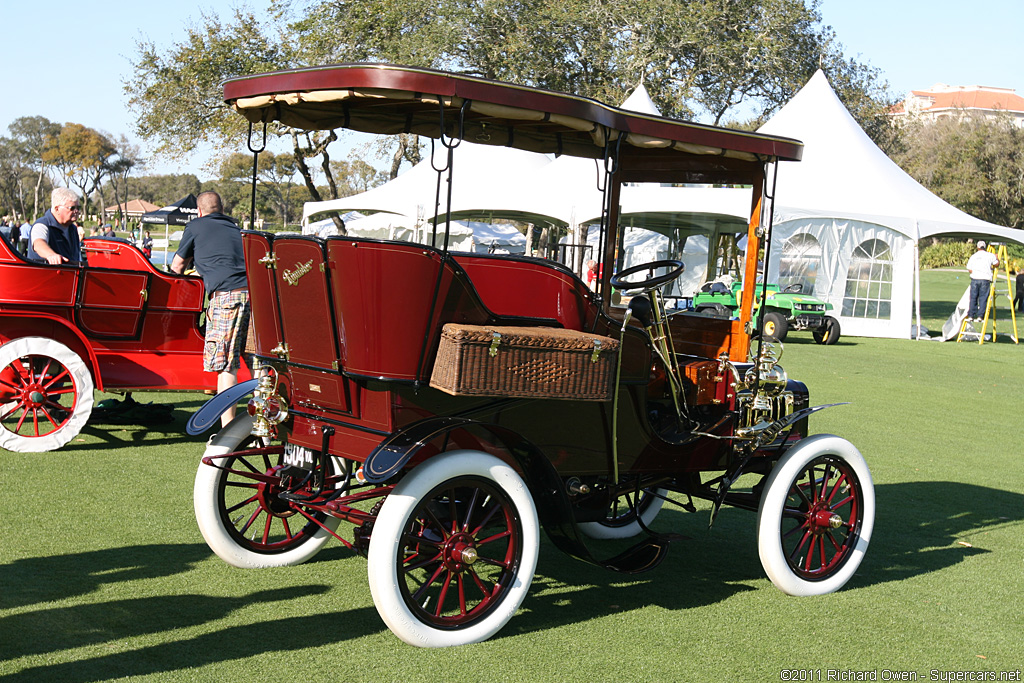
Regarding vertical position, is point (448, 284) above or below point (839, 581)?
above

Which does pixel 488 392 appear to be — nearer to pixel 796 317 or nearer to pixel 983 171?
pixel 796 317

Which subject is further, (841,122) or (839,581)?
(841,122)

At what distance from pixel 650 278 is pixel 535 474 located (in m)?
1.14

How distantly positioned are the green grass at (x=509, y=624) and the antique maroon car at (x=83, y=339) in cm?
46

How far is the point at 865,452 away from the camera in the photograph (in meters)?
8.15

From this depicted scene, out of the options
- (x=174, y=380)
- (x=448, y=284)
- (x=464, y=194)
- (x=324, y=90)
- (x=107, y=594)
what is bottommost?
(x=107, y=594)

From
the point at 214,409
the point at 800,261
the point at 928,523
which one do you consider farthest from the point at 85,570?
the point at 800,261

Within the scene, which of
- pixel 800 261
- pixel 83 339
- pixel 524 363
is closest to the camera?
pixel 524 363

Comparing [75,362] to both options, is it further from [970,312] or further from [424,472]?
[970,312]

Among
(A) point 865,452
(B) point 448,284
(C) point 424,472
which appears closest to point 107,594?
(C) point 424,472

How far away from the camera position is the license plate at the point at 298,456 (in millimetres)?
4281

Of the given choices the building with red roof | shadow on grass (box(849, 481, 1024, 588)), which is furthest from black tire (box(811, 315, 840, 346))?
the building with red roof

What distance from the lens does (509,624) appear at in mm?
4051

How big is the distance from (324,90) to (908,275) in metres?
20.0
